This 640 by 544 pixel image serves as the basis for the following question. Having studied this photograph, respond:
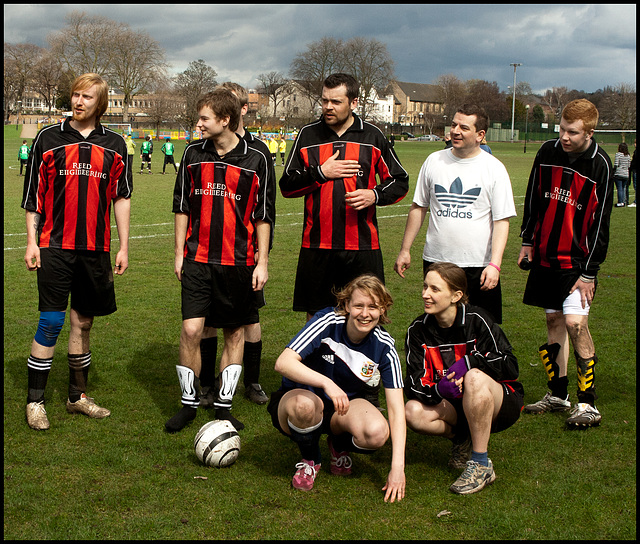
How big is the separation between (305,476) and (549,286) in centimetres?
245

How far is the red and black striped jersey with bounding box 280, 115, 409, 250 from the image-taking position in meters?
5.21

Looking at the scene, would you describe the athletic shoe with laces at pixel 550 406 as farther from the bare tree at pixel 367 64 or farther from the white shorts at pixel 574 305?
the bare tree at pixel 367 64

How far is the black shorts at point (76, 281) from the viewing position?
4.90 metres

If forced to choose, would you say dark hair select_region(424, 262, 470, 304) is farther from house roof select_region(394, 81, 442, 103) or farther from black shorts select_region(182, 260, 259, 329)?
house roof select_region(394, 81, 442, 103)

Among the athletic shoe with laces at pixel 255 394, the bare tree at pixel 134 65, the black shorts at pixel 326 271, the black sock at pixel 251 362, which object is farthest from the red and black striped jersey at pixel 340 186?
the bare tree at pixel 134 65

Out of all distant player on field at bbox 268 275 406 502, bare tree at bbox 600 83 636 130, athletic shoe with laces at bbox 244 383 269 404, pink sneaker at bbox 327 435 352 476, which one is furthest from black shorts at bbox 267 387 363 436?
bare tree at bbox 600 83 636 130

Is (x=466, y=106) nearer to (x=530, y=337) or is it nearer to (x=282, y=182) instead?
(x=282, y=182)

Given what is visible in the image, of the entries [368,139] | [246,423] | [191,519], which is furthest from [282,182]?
[191,519]

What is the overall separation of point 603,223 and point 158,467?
3.47 m

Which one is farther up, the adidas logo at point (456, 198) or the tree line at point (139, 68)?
the tree line at point (139, 68)

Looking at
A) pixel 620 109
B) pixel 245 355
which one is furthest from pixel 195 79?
pixel 245 355

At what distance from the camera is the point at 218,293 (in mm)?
4996

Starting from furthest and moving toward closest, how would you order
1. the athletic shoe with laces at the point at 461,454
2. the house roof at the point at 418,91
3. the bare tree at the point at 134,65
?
the house roof at the point at 418,91 < the bare tree at the point at 134,65 < the athletic shoe with laces at the point at 461,454

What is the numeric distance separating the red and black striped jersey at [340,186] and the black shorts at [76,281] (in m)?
1.46
